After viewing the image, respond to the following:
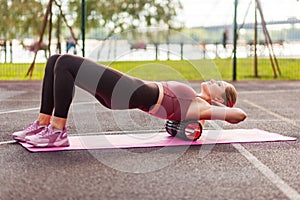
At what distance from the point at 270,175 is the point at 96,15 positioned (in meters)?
13.4

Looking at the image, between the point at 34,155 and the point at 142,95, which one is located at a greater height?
the point at 142,95

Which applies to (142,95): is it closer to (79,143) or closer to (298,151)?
(79,143)

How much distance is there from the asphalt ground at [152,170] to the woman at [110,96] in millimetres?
174

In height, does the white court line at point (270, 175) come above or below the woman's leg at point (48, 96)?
below

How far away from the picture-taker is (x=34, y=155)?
10.8 ft

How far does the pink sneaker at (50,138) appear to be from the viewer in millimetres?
3443

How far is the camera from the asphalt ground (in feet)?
8.16

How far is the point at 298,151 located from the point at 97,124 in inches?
71.7

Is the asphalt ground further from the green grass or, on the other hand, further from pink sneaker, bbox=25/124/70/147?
the green grass

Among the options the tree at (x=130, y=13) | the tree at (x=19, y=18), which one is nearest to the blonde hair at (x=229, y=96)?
the tree at (x=19, y=18)

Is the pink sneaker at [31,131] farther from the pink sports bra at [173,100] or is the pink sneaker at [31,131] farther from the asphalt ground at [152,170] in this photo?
the pink sports bra at [173,100]

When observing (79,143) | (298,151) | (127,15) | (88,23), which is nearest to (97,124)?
(79,143)

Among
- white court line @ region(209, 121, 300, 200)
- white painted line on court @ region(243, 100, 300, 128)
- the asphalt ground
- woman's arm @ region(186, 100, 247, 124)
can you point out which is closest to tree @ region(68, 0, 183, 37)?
white painted line on court @ region(243, 100, 300, 128)

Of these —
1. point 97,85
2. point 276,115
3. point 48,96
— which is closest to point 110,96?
point 97,85
